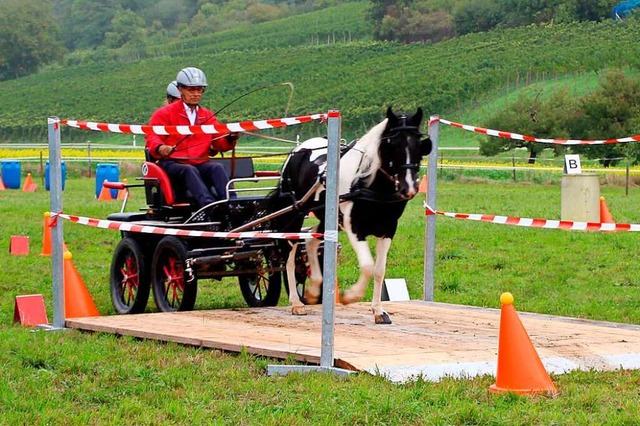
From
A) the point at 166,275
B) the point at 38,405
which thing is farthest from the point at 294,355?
the point at 166,275

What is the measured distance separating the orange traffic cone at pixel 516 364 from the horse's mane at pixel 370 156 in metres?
2.83

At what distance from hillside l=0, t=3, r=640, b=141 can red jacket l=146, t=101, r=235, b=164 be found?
157ft

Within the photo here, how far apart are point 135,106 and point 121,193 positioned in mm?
48335

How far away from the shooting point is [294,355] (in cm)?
760

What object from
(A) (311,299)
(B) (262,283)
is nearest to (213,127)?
(A) (311,299)

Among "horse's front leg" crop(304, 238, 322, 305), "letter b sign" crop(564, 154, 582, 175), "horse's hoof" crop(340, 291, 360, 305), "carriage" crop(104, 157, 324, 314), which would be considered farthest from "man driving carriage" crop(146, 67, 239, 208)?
"letter b sign" crop(564, 154, 582, 175)

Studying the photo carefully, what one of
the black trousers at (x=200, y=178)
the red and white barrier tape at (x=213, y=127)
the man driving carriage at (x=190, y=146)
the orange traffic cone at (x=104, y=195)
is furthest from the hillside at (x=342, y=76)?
the red and white barrier tape at (x=213, y=127)

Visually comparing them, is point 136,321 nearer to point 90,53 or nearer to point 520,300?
point 520,300

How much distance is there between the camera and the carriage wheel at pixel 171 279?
33.7ft

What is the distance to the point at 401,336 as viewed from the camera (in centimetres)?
861

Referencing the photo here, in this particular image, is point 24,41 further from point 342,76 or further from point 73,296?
point 73,296

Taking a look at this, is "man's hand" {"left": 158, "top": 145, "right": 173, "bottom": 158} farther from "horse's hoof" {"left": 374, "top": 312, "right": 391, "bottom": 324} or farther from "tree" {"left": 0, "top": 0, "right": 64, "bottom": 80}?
"tree" {"left": 0, "top": 0, "right": 64, "bottom": 80}

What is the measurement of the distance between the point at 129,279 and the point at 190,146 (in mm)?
1333

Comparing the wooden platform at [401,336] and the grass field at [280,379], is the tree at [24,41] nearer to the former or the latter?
the grass field at [280,379]
